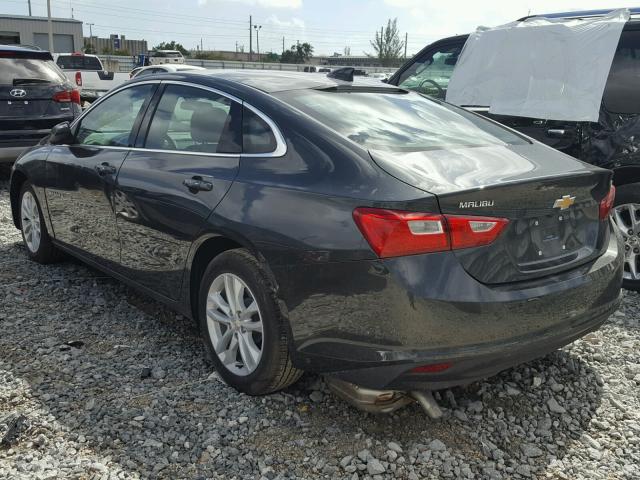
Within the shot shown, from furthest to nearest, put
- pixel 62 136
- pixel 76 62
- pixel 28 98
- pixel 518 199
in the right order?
pixel 76 62 → pixel 28 98 → pixel 62 136 → pixel 518 199

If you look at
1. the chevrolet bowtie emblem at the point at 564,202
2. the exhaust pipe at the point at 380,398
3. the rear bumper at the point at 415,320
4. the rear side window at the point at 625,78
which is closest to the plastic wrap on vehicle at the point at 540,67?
the rear side window at the point at 625,78

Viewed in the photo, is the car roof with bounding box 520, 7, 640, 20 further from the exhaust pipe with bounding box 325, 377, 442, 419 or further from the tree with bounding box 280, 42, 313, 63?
the tree with bounding box 280, 42, 313, 63

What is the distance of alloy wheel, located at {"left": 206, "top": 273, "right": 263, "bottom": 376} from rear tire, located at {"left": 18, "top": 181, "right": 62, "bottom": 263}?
240cm

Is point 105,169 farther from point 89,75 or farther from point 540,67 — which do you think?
point 89,75

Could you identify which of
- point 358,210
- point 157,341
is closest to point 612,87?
point 358,210

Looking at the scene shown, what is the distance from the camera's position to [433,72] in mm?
6828

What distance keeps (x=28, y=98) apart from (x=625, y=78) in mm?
6705

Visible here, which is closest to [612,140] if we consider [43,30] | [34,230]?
[34,230]

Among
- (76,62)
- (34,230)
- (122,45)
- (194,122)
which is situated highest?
(122,45)

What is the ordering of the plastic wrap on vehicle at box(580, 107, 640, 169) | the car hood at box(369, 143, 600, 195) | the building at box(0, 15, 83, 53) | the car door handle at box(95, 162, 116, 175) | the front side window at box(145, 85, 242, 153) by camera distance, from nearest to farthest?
1. the car hood at box(369, 143, 600, 195)
2. the front side window at box(145, 85, 242, 153)
3. the car door handle at box(95, 162, 116, 175)
4. the plastic wrap on vehicle at box(580, 107, 640, 169)
5. the building at box(0, 15, 83, 53)

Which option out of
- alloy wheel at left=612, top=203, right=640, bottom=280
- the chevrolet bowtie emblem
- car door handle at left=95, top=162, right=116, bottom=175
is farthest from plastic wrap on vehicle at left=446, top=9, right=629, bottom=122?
car door handle at left=95, top=162, right=116, bottom=175

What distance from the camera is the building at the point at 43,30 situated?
188 feet

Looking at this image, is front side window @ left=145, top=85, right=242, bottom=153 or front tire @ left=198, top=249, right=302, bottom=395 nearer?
front tire @ left=198, top=249, right=302, bottom=395

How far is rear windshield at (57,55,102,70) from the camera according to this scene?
26.9 m
